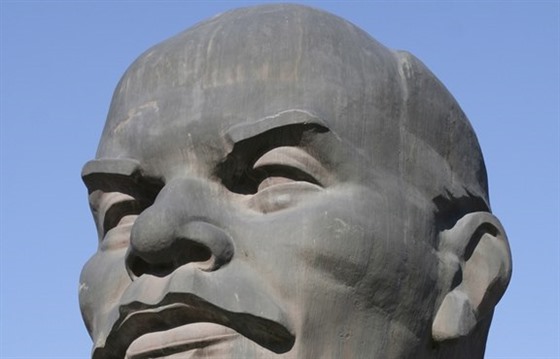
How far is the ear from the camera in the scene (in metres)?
6.75

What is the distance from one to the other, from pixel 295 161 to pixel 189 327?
0.83m

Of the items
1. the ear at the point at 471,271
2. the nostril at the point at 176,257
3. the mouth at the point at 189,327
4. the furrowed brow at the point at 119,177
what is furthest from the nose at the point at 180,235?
the ear at the point at 471,271

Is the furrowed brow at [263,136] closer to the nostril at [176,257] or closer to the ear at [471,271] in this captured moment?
the nostril at [176,257]

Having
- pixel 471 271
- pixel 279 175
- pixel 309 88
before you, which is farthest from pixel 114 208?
pixel 471 271

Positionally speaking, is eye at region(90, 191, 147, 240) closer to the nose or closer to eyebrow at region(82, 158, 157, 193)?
eyebrow at region(82, 158, 157, 193)

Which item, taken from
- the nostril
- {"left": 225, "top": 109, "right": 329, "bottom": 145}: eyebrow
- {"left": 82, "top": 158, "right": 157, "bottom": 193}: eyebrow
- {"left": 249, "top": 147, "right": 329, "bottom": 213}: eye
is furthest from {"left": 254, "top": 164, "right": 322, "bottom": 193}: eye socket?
{"left": 82, "top": 158, "right": 157, "bottom": 193}: eyebrow

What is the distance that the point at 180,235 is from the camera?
6438 millimetres

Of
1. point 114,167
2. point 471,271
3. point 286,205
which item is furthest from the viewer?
point 471,271

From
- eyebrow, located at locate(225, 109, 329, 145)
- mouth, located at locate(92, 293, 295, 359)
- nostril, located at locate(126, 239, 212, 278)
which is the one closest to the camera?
mouth, located at locate(92, 293, 295, 359)

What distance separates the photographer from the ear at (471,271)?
22.1ft

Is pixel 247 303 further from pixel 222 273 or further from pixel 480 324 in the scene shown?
pixel 480 324

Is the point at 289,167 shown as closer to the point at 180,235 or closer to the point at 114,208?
the point at 180,235

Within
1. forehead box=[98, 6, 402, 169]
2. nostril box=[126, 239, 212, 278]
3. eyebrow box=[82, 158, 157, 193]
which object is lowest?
nostril box=[126, 239, 212, 278]

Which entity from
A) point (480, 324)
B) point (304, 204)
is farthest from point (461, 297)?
point (304, 204)
